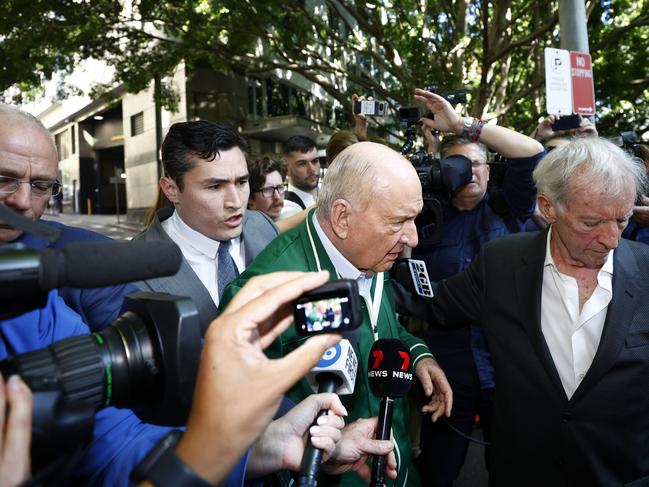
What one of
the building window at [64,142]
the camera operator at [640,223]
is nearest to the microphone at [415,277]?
the camera operator at [640,223]

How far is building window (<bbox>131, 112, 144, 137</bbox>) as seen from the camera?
24.4 m

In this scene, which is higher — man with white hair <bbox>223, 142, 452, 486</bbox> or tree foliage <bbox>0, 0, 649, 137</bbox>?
tree foliage <bbox>0, 0, 649, 137</bbox>

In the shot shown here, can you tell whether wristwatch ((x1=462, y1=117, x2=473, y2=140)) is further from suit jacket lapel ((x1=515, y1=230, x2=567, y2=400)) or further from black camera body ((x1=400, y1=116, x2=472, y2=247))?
suit jacket lapel ((x1=515, y1=230, x2=567, y2=400))

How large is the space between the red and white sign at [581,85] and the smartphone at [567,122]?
2.42ft

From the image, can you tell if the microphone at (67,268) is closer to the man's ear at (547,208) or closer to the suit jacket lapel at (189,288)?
the suit jacket lapel at (189,288)

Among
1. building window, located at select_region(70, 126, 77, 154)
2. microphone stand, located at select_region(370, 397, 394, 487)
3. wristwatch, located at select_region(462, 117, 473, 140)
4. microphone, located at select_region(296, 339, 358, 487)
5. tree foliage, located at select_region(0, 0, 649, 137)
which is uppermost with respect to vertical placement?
A: building window, located at select_region(70, 126, 77, 154)

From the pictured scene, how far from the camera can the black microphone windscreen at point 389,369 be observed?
157 centimetres

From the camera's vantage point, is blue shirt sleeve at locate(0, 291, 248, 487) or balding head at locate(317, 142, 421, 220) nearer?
blue shirt sleeve at locate(0, 291, 248, 487)

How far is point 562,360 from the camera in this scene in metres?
2.07

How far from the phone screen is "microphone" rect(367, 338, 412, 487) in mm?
702

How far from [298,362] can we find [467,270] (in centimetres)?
170

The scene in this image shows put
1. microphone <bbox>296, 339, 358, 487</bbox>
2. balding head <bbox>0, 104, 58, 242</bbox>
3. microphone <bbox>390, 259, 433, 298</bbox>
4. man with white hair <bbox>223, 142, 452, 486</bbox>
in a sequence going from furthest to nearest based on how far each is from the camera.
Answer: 1. microphone <bbox>390, 259, 433, 298</bbox>
2. man with white hair <bbox>223, 142, 452, 486</bbox>
3. balding head <bbox>0, 104, 58, 242</bbox>
4. microphone <bbox>296, 339, 358, 487</bbox>

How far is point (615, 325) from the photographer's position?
1.94 m

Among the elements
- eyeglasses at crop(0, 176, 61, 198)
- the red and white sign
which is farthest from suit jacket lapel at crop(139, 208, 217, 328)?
the red and white sign
